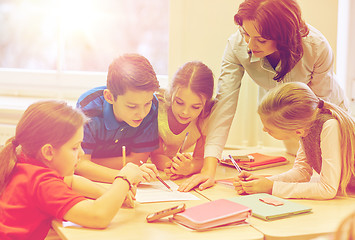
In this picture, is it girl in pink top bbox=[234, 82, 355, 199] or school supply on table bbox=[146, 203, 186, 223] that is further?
girl in pink top bbox=[234, 82, 355, 199]

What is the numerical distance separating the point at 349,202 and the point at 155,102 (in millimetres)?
838

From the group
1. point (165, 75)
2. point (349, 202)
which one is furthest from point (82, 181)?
point (165, 75)

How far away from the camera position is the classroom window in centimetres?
302

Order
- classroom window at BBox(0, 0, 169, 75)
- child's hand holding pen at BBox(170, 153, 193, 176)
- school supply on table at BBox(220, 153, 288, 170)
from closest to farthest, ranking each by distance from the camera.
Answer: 1. child's hand holding pen at BBox(170, 153, 193, 176)
2. school supply on table at BBox(220, 153, 288, 170)
3. classroom window at BBox(0, 0, 169, 75)

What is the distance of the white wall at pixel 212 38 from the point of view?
255 centimetres

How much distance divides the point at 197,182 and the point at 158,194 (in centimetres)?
18

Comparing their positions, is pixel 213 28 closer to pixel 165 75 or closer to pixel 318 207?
pixel 165 75

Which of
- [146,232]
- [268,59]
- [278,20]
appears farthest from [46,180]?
[268,59]

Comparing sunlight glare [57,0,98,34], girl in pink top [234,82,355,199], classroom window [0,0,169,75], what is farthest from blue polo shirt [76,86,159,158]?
sunlight glare [57,0,98,34]

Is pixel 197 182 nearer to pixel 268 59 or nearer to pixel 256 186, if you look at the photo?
pixel 256 186

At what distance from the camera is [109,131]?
1785mm

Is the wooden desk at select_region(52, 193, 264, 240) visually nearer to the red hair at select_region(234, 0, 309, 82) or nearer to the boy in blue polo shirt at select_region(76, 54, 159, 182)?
the boy in blue polo shirt at select_region(76, 54, 159, 182)

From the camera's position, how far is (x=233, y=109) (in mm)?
2000

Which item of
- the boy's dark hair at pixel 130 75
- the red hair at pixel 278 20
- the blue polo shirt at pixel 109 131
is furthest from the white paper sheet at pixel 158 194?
the red hair at pixel 278 20
